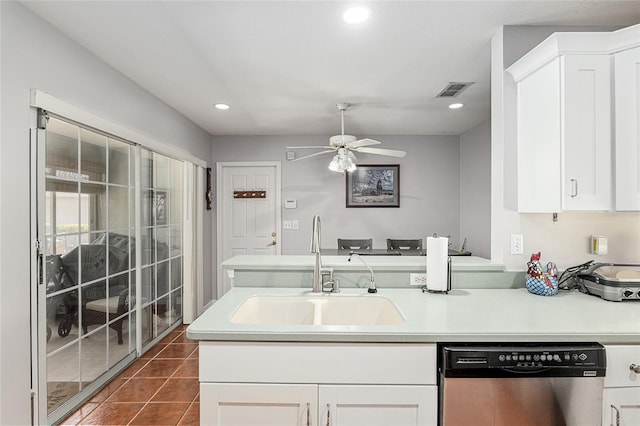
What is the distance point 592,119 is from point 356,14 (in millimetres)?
1288

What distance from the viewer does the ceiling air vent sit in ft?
9.49

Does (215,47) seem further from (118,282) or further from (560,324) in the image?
(560,324)

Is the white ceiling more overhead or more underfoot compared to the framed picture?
more overhead

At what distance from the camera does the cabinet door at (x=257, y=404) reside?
1265mm

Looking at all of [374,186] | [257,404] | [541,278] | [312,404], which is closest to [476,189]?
[374,186]

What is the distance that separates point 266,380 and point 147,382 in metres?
1.87

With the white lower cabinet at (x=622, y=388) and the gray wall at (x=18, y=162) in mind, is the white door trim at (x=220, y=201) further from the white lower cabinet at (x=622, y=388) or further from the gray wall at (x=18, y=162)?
the white lower cabinet at (x=622, y=388)

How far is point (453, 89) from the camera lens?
3010 mm

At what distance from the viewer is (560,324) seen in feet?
4.39

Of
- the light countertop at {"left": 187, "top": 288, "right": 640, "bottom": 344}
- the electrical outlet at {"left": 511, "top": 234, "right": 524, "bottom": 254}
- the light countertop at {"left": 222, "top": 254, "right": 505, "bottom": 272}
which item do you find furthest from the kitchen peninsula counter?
the light countertop at {"left": 187, "top": 288, "right": 640, "bottom": 344}

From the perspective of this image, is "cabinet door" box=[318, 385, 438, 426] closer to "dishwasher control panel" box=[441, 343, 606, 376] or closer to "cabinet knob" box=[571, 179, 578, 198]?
"dishwasher control panel" box=[441, 343, 606, 376]

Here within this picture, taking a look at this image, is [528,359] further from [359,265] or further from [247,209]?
[247,209]

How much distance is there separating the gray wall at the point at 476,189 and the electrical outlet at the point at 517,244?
2.05 meters

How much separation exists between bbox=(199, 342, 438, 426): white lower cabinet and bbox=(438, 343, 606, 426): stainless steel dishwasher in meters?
0.09
